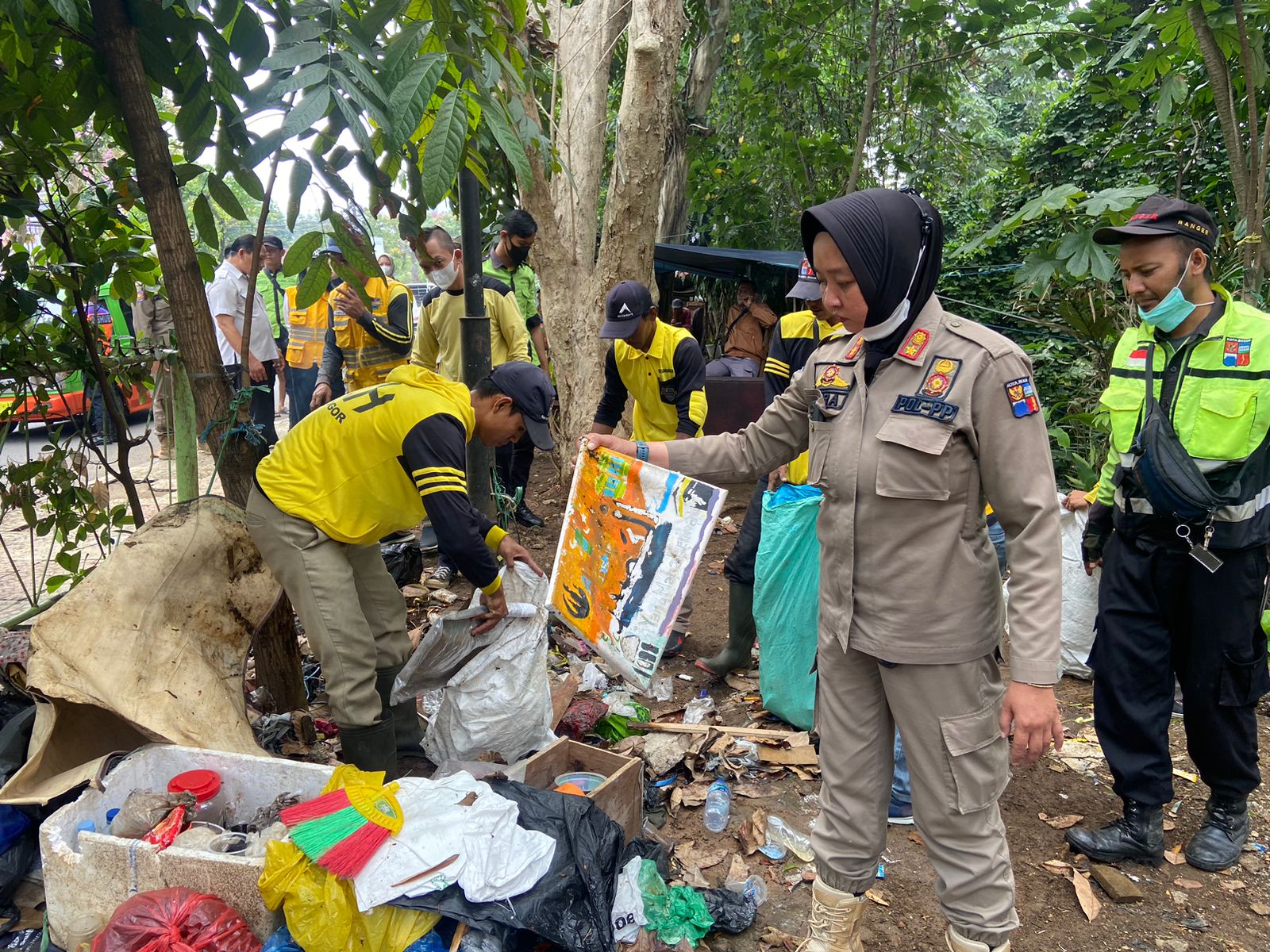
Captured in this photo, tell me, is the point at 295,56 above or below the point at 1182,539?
above

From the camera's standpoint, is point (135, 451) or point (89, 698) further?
point (135, 451)

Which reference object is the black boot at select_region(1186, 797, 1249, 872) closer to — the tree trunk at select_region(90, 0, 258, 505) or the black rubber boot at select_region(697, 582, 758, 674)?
the black rubber boot at select_region(697, 582, 758, 674)

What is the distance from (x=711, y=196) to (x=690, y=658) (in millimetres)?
9273

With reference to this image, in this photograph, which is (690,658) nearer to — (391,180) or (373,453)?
(373,453)

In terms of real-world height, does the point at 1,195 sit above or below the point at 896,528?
above

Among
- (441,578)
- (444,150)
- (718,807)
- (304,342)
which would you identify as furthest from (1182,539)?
(304,342)

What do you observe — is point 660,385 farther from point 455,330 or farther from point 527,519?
point 527,519

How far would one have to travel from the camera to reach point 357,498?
3.21 metres

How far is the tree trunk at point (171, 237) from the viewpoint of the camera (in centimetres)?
324

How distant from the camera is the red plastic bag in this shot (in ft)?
7.44

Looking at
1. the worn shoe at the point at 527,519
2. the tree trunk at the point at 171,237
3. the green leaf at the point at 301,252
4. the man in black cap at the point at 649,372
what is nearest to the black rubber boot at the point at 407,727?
the tree trunk at the point at 171,237

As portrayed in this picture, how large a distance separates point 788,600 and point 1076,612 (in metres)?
1.82

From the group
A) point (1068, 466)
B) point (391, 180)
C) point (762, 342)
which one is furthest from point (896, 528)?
point (762, 342)

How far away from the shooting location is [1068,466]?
774cm
